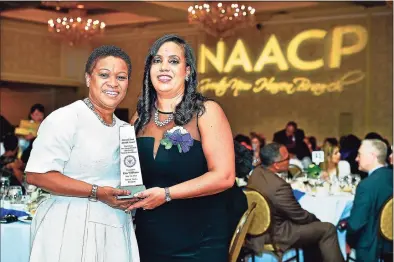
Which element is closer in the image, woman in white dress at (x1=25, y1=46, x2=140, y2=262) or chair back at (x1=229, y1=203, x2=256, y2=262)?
woman in white dress at (x1=25, y1=46, x2=140, y2=262)

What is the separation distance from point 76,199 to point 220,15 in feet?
30.2

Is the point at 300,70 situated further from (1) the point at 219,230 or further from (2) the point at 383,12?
(1) the point at 219,230

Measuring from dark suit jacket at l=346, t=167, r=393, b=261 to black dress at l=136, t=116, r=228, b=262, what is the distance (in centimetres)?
279

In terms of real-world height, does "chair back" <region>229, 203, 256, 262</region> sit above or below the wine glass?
below

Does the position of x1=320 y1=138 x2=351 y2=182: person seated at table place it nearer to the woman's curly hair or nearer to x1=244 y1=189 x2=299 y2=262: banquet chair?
x1=244 y1=189 x2=299 y2=262: banquet chair

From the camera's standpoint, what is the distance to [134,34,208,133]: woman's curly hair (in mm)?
2709

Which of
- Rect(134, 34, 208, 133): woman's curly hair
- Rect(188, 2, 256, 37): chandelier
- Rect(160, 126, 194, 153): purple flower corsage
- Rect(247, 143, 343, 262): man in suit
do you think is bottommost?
Rect(247, 143, 343, 262): man in suit

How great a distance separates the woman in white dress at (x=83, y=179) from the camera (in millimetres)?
2555

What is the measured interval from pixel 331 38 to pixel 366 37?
25.9 inches

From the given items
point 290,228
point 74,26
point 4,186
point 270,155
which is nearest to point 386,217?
point 290,228

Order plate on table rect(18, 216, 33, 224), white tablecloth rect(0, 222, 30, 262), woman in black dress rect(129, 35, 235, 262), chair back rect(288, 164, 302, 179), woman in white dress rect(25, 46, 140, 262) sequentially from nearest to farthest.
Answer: woman in white dress rect(25, 46, 140, 262)
woman in black dress rect(129, 35, 235, 262)
white tablecloth rect(0, 222, 30, 262)
plate on table rect(18, 216, 33, 224)
chair back rect(288, 164, 302, 179)

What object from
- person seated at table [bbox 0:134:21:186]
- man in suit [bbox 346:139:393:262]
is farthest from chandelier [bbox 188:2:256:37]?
man in suit [bbox 346:139:393:262]

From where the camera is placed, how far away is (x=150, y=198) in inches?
102

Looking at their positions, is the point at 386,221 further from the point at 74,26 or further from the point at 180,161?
the point at 74,26
